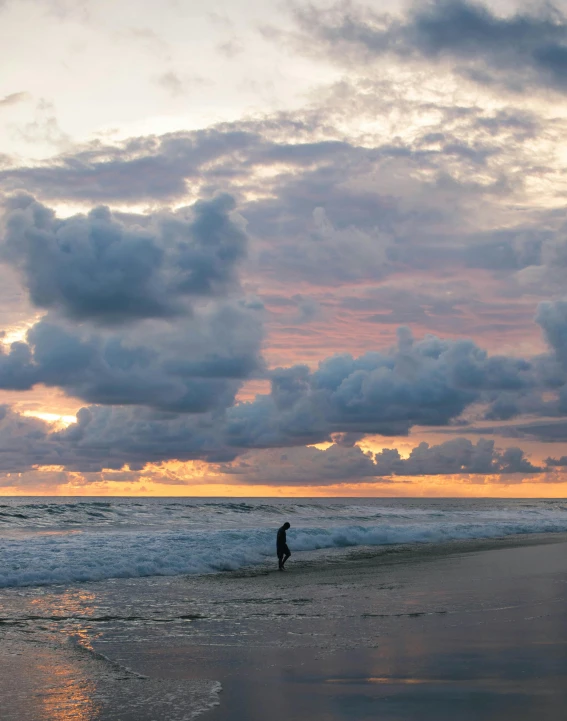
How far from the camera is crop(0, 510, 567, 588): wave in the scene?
24391mm

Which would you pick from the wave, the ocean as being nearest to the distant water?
the wave

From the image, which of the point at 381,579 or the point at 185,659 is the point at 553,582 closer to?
the point at 381,579

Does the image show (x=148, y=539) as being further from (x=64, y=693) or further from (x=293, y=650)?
(x=64, y=693)

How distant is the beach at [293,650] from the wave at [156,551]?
Result: 7.89 ft

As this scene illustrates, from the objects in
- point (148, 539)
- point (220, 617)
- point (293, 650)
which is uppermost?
point (293, 650)

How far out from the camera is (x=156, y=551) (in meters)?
30.0

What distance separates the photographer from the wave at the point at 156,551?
80.0ft

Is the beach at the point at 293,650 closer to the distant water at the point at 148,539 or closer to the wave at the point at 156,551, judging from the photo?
the wave at the point at 156,551

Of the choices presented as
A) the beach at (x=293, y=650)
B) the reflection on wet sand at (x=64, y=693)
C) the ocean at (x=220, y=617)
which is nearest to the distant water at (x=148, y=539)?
the ocean at (x=220, y=617)

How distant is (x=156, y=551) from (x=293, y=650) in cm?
1853

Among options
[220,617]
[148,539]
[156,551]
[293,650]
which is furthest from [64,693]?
[148,539]

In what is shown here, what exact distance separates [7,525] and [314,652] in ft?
129

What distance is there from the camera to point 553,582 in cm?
2039

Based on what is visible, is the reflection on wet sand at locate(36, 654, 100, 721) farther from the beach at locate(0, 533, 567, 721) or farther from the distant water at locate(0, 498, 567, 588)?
the distant water at locate(0, 498, 567, 588)
